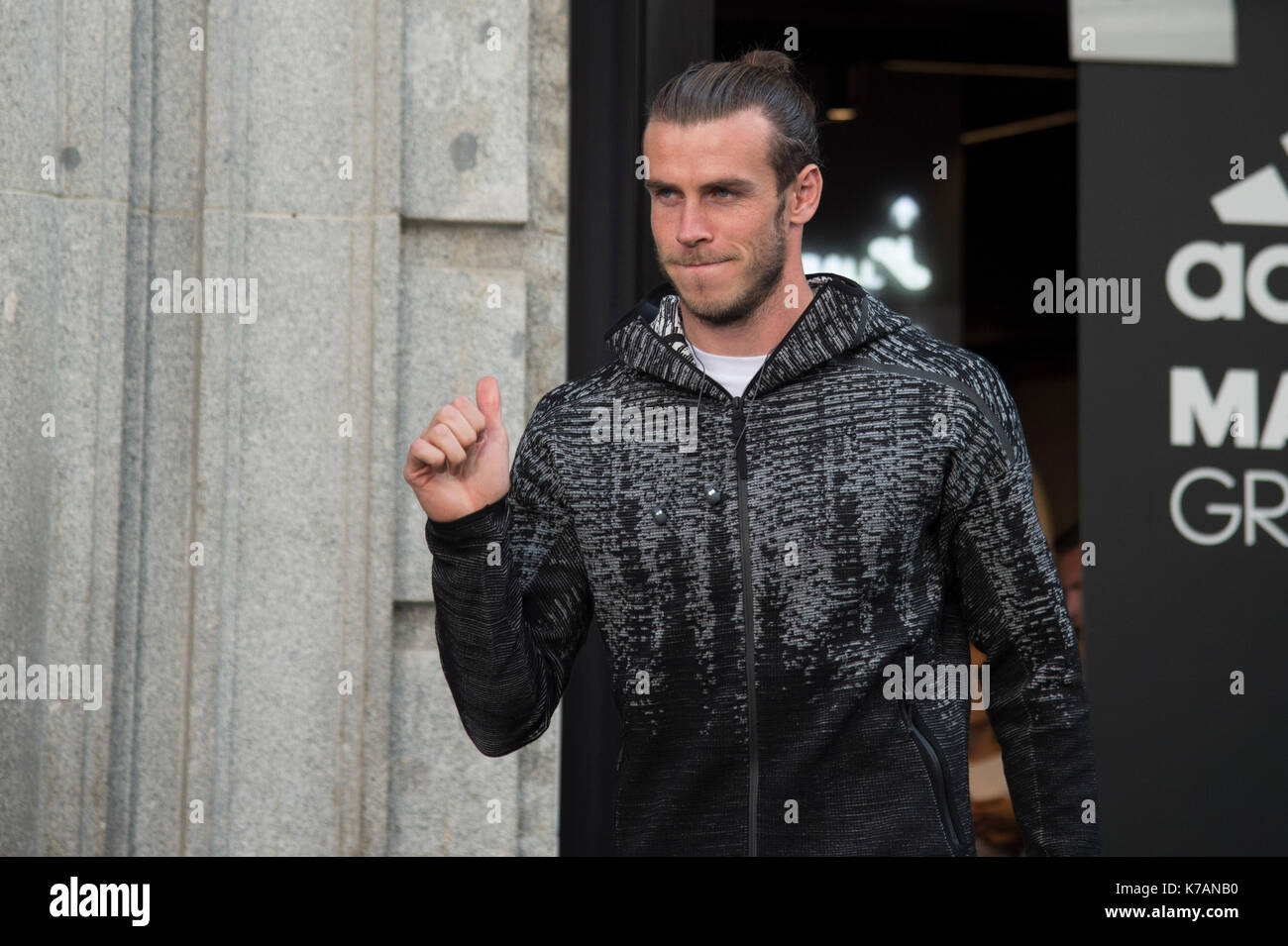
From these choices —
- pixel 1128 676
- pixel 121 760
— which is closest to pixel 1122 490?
pixel 1128 676

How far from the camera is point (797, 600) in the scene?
113 inches

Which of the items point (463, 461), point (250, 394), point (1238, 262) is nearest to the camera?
point (463, 461)

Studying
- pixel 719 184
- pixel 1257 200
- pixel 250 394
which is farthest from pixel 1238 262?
pixel 250 394

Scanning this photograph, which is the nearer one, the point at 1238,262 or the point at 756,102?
the point at 756,102

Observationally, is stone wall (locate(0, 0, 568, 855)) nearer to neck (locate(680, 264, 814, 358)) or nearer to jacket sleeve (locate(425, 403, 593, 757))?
jacket sleeve (locate(425, 403, 593, 757))

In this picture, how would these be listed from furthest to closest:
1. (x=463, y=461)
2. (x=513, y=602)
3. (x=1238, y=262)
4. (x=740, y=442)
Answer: (x=1238, y=262) < (x=740, y=442) < (x=513, y=602) < (x=463, y=461)

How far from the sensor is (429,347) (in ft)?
14.5

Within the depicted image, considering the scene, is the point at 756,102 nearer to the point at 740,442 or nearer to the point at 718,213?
the point at 718,213

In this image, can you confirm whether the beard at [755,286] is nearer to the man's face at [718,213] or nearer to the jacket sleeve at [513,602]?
the man's face at [718,213]

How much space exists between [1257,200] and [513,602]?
327 cm

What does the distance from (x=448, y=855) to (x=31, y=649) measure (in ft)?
4.17

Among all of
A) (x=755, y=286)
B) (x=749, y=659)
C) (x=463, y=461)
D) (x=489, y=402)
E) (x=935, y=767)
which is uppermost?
(x=755, y=286)

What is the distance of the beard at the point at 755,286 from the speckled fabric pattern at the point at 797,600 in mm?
100
